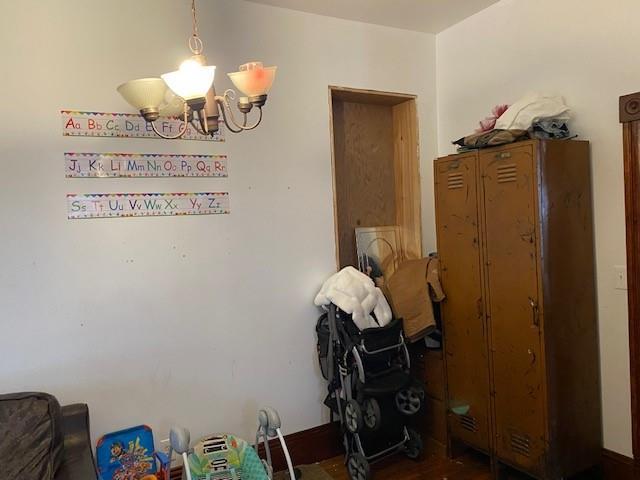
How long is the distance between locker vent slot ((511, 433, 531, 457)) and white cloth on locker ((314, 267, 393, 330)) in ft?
2.98

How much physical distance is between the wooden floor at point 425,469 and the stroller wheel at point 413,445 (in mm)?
42

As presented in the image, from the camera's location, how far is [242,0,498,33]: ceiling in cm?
304

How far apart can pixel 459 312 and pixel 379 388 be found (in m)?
0.64

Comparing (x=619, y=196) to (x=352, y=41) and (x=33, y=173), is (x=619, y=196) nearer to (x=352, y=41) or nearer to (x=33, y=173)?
(x=352, y=41)

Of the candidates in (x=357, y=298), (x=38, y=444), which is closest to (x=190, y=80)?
(x=38, y=444)

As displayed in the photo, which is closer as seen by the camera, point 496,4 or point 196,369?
point 196,369

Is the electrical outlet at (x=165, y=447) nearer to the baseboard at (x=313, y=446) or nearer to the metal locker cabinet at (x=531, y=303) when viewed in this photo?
the baseboard at (x=313, y=446)

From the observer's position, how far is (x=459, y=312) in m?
2.97

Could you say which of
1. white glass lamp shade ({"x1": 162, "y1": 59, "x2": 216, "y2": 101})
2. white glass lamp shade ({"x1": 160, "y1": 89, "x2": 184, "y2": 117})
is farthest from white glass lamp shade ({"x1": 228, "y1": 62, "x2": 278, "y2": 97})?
white glass lamp shade ({"x1": 160, "y1": 89, "x2": 184, "y2": 117})

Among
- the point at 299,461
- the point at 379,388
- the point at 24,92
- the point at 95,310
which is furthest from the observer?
the point at 299,461

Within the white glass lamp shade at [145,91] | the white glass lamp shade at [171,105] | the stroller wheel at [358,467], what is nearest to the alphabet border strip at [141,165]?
the white glass lamp shade at [171,105]

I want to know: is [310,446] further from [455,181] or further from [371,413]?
[455,181]

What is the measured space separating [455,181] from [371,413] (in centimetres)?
138

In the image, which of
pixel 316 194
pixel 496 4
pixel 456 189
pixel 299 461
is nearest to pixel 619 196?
pixel 456 189
